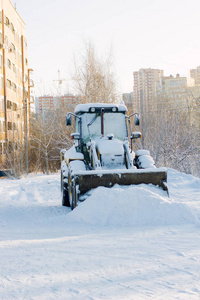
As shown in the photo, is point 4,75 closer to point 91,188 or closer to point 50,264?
point 91,188

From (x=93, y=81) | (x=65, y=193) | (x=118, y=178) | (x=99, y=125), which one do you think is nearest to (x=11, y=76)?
(x=93, y=81)

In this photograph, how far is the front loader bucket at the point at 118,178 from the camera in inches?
294

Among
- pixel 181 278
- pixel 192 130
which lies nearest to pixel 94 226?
pixel 181 278

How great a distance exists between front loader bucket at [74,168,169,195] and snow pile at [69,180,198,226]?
0.34 meters

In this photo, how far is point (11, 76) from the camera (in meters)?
37.9

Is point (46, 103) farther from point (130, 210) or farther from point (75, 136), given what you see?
point (130, 210)

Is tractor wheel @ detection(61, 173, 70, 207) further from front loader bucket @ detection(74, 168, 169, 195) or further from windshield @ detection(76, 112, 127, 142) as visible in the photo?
front loader bucket @ detection(74, 168, 169, 195)

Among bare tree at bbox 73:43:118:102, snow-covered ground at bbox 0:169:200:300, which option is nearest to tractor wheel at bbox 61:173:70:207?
snow-covered ground at bbox 0:169:200:300

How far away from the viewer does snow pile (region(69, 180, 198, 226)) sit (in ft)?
22.0

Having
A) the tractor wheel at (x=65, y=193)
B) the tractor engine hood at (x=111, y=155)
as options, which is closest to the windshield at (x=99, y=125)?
the tractor engine hood at (x=111, y=155)

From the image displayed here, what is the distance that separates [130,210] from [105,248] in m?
1.83

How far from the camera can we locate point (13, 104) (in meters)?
38.8

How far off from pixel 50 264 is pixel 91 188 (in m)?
3.20

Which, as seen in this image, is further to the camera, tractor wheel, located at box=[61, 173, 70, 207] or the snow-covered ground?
tractor wheel, located at box=[61, 173, 70, 207]
